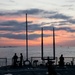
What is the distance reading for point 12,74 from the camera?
3309cm

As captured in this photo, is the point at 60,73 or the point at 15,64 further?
the point at 15,64

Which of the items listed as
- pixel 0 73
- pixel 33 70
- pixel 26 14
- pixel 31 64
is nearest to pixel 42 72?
pixel 33 70

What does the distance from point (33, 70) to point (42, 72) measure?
196cm

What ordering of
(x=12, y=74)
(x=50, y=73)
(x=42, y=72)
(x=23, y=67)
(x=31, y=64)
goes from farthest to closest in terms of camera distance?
1. (x=31, y=64)
2. (x=23, y=67)
3. (x=42, y=72)
4. (x=12, y=74)
5. (x=50, y=73)

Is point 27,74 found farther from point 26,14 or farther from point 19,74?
point 26,14

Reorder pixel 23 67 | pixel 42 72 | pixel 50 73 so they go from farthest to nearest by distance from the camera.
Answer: pixel 23 67, pixel 42 72, pixel 50 73

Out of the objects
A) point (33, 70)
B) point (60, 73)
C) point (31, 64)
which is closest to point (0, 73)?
point (33, 70)

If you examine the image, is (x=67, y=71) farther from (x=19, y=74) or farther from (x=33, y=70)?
(x=19, y=74)

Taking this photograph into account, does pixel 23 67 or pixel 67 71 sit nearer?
pixel 67 71

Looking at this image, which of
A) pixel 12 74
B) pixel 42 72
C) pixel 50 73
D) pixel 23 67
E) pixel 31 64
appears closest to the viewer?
pixel 50 73

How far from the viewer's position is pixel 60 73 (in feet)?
115

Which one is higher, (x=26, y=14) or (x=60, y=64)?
(x=26, y=14)

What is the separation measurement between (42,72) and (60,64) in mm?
6608

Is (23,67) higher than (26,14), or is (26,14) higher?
(26,14)
